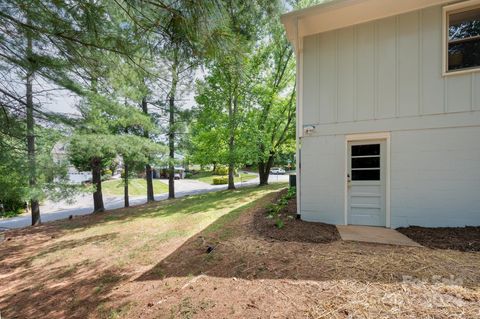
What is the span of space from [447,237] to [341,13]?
4.37m

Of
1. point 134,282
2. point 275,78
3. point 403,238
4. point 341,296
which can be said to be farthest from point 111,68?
point 275,78

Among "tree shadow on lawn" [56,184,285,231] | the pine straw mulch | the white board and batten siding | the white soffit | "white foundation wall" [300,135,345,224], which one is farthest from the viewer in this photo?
"tree shadow on lawn" [56,184,285,231]

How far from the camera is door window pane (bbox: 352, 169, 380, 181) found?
493 centimetres

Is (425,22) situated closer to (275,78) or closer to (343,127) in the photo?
(343,127)

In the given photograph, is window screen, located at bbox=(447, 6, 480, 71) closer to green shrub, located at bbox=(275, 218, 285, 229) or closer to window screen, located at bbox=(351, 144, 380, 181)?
window screen, located at bbox=(351, 144, 380, 181)

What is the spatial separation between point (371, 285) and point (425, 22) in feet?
15.7

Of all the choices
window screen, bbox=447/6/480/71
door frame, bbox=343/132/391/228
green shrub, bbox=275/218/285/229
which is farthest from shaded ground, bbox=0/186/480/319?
window screen, bbox=447/6/480/71

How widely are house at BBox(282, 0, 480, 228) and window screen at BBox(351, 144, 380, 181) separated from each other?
0.8 inches

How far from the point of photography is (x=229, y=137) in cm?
1355

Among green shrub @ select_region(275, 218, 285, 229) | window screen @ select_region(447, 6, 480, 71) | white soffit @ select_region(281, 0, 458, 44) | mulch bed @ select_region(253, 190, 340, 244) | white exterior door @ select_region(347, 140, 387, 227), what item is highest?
white soffit @ select_region(281, 0, 458, 44)

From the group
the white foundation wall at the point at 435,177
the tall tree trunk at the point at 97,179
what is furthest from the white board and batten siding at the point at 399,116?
the tall tree trunk at the point at 97,179

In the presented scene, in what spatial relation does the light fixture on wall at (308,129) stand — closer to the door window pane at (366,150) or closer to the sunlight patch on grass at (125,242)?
the door window pane at (366,150)

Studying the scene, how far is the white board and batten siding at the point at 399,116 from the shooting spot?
4.30m

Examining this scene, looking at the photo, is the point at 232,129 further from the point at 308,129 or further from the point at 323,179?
the point at 323,179
